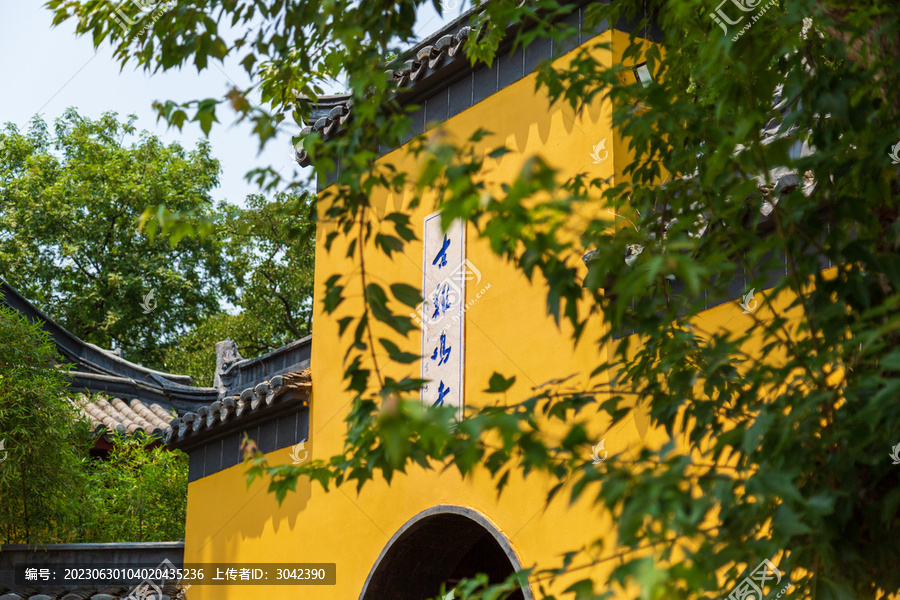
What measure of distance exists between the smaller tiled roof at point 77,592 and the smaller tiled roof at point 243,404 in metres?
1.22

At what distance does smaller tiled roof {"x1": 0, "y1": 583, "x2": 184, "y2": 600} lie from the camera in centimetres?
776

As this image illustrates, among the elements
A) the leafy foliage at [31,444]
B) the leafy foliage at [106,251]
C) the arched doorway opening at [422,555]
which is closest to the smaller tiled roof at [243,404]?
the leafy foliage at [31,444]

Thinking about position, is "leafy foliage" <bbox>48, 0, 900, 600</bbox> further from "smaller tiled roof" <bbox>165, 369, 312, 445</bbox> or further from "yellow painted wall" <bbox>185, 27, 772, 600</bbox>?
"smaller tiled roof" <bbox>165, 369, 312, 445</bbox>

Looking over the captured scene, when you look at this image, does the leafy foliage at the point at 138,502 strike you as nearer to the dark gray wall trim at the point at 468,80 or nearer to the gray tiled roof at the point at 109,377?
the gray tiled roof at the point at 109,377

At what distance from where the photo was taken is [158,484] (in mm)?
9984

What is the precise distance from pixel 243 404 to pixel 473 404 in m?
3.05

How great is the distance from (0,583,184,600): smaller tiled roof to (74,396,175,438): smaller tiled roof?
3090 millimetres

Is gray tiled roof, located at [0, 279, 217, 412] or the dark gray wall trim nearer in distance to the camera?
the dark gray wall trim

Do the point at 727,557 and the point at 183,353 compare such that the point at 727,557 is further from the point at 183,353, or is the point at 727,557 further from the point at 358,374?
the point at 183,353

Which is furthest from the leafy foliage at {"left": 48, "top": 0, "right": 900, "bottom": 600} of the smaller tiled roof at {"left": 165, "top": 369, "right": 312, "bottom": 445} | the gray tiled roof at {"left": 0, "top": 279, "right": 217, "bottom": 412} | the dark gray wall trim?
the gray tiled roof at {"left": 0, "top": 279, "right": 217, "bottom": 412}

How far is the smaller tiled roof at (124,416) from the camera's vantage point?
37.4 ft

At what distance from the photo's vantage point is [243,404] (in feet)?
23.9

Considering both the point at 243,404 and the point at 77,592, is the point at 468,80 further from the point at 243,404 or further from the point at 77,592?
the point at 77,592

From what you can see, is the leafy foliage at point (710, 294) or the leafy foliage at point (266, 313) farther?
the leafy foliage at point (266, 313)
